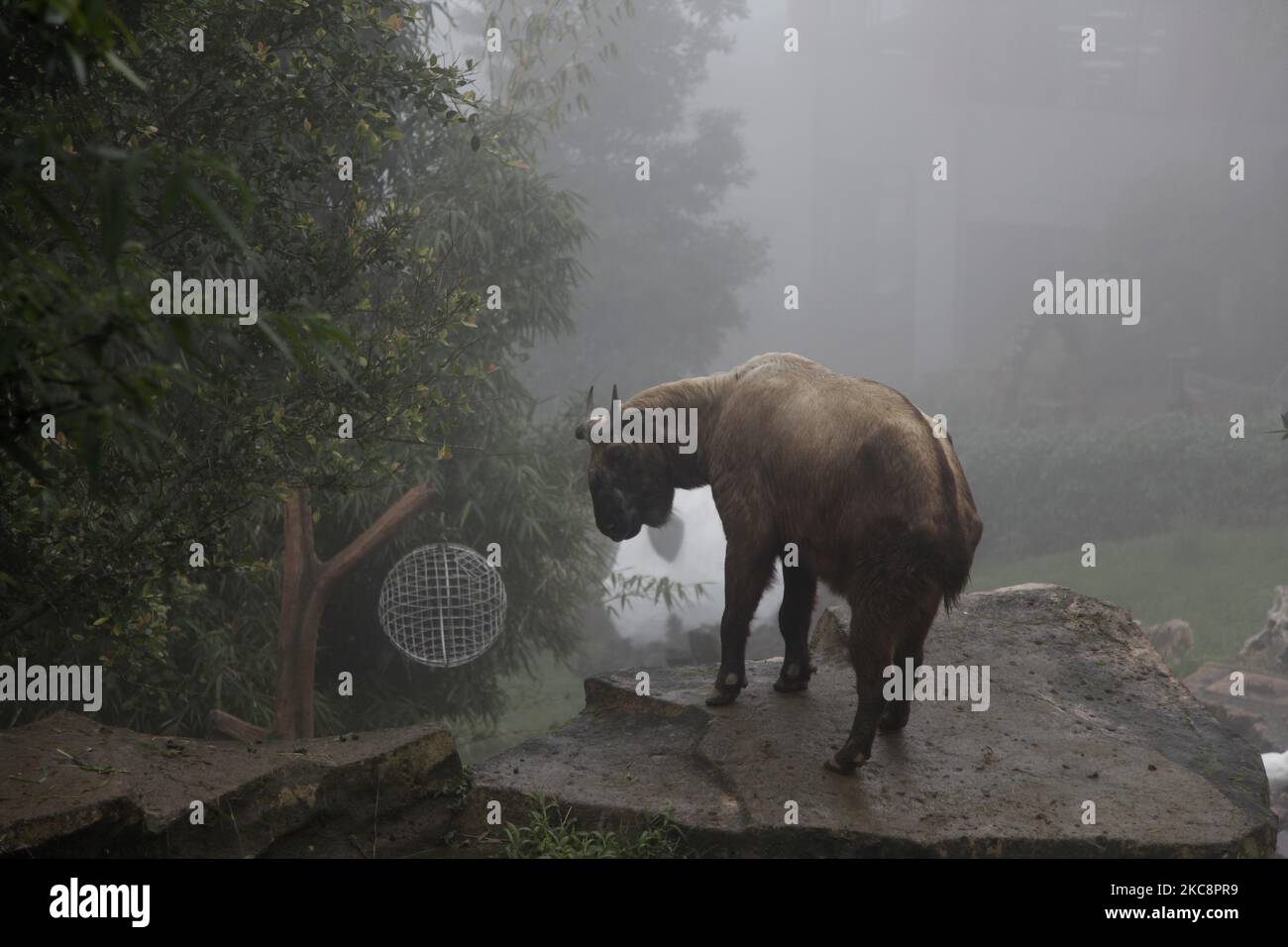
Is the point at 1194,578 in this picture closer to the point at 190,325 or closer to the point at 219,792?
the point at 219,792

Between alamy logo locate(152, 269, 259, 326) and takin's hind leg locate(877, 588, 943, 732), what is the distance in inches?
113

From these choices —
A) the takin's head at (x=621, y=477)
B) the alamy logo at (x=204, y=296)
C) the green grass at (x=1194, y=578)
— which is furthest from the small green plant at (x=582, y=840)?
the green grass at (x=1194, y=578)

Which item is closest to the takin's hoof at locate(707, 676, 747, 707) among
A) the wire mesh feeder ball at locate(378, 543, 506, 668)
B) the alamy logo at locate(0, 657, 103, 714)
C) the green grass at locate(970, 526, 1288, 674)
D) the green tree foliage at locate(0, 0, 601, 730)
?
the green tree foliage at locate(0, 0, 601, 730)

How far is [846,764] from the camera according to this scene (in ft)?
16.3

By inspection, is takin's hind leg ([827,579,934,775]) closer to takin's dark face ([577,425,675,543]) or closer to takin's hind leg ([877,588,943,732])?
takin's hind leg ([877,588,943,732])

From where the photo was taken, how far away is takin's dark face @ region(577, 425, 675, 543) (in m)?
5.93

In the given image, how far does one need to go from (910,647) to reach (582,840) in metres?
1.64

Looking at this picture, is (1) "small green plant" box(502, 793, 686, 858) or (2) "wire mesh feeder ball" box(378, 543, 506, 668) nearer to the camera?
(1) "small green plant" box(502, 793, 686, 858)

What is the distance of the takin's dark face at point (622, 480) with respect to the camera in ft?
19.5

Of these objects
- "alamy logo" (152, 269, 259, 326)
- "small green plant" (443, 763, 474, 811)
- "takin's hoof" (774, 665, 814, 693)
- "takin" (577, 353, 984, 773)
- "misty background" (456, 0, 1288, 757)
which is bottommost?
"small green plant" (443, 763, 474, 811)

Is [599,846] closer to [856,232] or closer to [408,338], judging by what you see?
[408,338]

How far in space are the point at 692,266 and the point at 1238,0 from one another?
33.9 feet

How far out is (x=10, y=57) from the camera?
4094 millimetres

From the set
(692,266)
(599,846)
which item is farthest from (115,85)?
(692,266)
